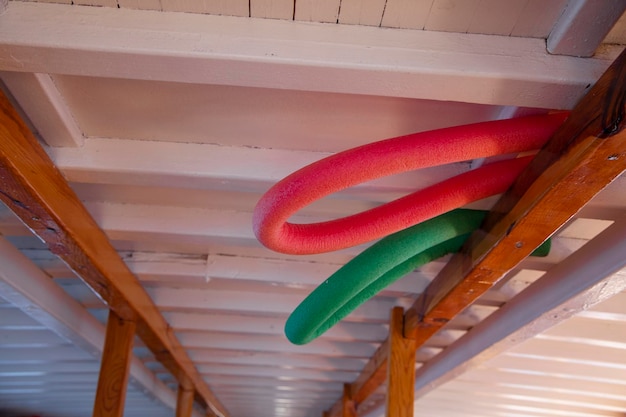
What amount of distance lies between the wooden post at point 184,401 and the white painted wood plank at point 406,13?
4812mm

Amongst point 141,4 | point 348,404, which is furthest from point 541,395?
point 141,4

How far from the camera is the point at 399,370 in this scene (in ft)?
11.5

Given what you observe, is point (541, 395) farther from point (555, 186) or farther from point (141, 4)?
point (141, 4)

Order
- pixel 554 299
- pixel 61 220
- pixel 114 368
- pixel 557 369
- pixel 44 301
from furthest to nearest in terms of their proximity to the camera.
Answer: pixel 557 369, pixel 114 368, pixel 44 301, pixel 554 299, pixel 61 220

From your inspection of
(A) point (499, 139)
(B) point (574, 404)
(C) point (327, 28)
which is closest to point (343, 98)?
(C) point (327, 28)

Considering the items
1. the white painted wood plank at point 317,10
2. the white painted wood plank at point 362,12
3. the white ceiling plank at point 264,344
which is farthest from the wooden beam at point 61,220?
the white painted wood plank at point 362,12

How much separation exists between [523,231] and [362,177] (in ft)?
2.20

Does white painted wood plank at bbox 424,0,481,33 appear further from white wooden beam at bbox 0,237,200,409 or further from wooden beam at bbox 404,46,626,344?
white wooden beam at bbox 0,237,200,409

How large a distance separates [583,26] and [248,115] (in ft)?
3.46

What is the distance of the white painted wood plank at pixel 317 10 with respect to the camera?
4.98ft

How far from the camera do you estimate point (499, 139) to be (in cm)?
166

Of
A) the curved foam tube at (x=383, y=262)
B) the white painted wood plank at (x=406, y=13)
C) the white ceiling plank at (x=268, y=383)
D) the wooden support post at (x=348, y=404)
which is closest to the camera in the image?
the white painted wood plank at (x=406, y=13)

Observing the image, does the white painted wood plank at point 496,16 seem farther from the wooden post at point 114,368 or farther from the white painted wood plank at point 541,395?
the white painted wood plank at point 541,395

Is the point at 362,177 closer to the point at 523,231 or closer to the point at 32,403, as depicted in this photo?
the point at 523,231
